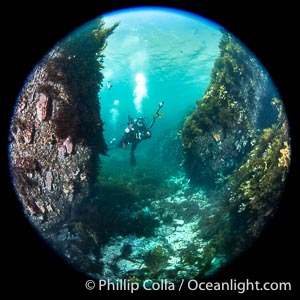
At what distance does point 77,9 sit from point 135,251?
213 inches

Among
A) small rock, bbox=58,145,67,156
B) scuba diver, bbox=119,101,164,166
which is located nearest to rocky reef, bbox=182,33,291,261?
scuba diver, bbox=119,101,164,166

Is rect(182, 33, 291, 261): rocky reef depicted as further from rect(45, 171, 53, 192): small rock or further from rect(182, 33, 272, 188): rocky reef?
rect(45, 171, 53, 192): small rock

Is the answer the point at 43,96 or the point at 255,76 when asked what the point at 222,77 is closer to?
A: the point at 255,76

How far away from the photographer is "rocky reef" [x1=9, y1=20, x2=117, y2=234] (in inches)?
239

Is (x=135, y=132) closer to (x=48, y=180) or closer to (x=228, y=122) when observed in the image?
(x=228, y=122)

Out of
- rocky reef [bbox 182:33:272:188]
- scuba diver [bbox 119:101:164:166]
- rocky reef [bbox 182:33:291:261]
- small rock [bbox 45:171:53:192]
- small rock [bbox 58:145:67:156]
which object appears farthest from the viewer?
scuba diver [bbox 119:101:164:166]

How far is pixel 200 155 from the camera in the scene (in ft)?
31.8

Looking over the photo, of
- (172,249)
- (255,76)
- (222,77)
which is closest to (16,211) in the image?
(172,249)

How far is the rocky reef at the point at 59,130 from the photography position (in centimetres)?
606

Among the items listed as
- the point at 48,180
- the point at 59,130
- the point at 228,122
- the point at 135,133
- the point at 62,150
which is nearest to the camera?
the point at 59,130

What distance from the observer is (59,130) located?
6652 millimetres

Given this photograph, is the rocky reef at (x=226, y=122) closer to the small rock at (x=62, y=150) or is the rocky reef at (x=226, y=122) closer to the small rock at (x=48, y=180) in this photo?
the small rock at (x=62, y=150)

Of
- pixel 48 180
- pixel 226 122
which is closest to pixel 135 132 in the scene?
pixel 226 122

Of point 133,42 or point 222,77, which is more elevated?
point 133,42
